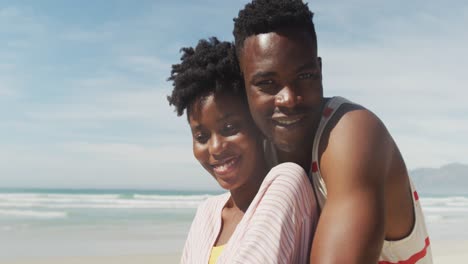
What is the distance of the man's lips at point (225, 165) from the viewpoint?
2.58 meters

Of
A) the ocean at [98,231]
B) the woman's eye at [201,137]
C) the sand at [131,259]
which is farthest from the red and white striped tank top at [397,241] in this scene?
the ocean at [98,231]

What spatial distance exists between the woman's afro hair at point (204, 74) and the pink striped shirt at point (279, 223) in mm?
705

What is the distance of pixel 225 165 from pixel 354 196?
994 millimetres

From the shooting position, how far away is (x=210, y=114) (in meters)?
2.59

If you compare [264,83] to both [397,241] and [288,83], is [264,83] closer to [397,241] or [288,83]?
[288,83]

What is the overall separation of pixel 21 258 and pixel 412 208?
312 inches

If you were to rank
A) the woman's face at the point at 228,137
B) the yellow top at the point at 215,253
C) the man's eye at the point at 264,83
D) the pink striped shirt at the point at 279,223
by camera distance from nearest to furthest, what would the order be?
the pink striped shirt at the point at 279,223 < the man's eye at the point at 264,83 < the woman's face at the point at 228,137 < the yellow top at the point at 215,253

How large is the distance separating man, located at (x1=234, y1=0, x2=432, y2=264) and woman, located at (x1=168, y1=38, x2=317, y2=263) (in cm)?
13

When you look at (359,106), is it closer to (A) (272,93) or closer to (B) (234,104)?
(A) (272,93)

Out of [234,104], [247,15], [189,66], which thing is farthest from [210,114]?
[247,15]

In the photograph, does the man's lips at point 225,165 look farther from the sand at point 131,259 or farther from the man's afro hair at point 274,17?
the sand at point 131,259

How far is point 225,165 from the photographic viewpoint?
260 cm

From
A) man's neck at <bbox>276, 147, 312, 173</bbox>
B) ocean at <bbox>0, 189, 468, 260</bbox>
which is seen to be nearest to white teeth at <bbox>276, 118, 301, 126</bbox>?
man's neck at <bbox>276, 147, 312, 173</bbox>

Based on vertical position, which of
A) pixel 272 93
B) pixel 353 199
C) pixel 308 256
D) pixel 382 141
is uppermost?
pixel 272 93
